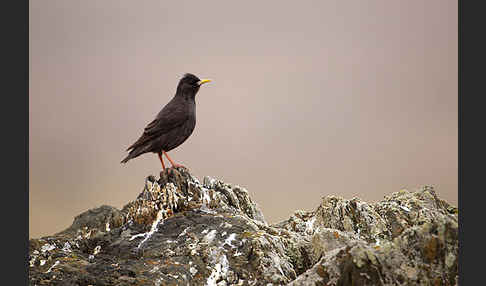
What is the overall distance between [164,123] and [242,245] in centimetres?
411

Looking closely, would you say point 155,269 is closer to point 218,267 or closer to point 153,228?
point 218,267

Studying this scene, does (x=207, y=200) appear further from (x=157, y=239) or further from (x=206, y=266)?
(x=206, y=266)

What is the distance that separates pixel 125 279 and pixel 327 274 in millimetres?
3330

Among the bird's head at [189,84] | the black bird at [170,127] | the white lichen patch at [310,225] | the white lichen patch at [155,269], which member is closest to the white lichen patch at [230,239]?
the white lichen patch at [155,269]

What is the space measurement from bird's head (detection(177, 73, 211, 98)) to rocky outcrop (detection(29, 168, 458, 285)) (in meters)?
2.20

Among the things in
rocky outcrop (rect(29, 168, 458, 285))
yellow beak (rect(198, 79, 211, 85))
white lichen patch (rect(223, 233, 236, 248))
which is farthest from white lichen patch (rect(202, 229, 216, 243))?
yellow beak (rect(198, 79, 211, 85))

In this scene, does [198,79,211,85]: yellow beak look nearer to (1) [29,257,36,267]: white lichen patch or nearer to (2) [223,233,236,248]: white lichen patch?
(2) [223,233,236,248]: white lichen patch

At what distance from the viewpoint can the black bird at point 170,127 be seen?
10773mm

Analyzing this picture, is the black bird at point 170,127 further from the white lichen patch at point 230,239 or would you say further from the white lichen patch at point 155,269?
the white lichen patch at point 155,269

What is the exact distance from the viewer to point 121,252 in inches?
336

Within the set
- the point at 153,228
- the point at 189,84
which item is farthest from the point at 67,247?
the point at 189,84

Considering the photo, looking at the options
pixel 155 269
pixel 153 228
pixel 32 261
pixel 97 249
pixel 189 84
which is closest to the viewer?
pixel 155 269

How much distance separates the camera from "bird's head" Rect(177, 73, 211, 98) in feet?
37.2

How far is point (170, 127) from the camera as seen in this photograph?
10812 millimetres
